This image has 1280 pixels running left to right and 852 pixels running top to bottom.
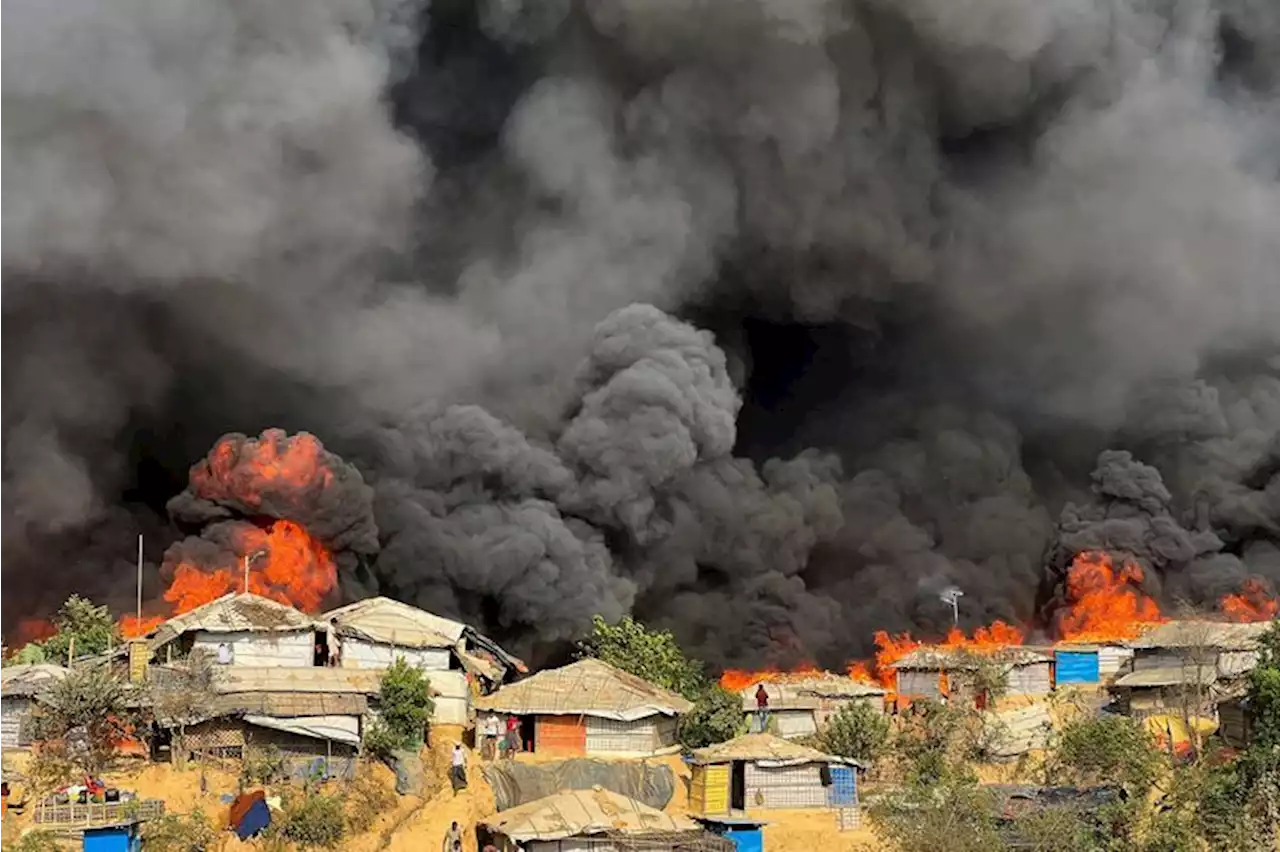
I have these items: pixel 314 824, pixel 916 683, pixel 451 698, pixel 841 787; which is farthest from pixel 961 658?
pixel 314 824

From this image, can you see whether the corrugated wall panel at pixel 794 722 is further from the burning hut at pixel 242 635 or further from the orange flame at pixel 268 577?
the orange flame at pixel 268 577

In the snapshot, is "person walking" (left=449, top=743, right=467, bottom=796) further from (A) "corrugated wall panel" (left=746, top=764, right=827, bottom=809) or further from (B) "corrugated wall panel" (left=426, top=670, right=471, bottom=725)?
(A) "corrugated wall panel" (left=746, top=764, right=827, bottom=809)

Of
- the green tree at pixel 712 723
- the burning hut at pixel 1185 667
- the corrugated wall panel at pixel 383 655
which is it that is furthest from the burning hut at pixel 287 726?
the burning hut at pixel 1185 667

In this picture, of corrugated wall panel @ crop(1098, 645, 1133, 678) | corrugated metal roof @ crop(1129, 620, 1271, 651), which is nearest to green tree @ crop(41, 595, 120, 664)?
corrugated metal roof @ crop(1129, 620, 1271, 651)

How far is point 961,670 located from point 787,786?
44.9 feet

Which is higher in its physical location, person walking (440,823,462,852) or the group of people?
the group of people

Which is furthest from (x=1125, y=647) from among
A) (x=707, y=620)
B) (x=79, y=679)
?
(x=79, y=679)

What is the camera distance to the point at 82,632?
46.1 meters

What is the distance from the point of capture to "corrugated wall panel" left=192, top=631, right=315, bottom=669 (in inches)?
1665

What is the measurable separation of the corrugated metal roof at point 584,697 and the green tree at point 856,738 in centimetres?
400

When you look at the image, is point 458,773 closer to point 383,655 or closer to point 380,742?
point 380,742

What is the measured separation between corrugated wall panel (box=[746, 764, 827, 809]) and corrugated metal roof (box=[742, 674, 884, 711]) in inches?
273

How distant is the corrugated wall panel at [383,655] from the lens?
4519 cm

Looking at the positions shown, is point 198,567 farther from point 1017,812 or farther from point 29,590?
point 1017,812
